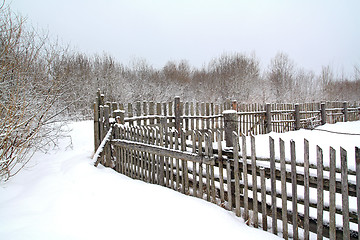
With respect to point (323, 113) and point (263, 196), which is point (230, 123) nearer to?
point (263, 196)

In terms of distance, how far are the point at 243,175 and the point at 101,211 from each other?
206 centimetres

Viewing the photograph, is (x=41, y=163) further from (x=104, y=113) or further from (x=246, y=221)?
(x=246, y=221)

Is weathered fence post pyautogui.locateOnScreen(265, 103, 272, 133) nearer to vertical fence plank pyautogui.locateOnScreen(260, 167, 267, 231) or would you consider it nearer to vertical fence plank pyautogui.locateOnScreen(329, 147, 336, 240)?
vertical fence plank pyautogui.locateOnScreen(260, 167, 267, 231)

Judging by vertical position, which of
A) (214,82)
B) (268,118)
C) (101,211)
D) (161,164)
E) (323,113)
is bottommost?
(101,211)

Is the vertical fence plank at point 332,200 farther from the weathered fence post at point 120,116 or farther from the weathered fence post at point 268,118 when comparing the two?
the weathered fence post at point 268,118

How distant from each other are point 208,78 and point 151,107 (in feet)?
71.6

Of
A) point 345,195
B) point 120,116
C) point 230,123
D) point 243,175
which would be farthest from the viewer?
point 120,116

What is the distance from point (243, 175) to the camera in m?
2.78

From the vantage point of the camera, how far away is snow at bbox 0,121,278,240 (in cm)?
254

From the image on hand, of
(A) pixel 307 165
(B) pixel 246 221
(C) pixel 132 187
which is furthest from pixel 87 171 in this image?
(A) pixel 307 165

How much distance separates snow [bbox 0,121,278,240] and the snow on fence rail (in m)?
0.25

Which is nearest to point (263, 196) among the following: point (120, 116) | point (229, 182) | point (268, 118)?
point (229, 182)

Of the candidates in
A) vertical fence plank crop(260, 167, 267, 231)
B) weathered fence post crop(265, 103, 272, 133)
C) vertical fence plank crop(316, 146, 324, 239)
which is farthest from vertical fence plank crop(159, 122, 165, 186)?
weathered fence post crop(265, 103, 272, 133)

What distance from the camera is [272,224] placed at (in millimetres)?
2551
